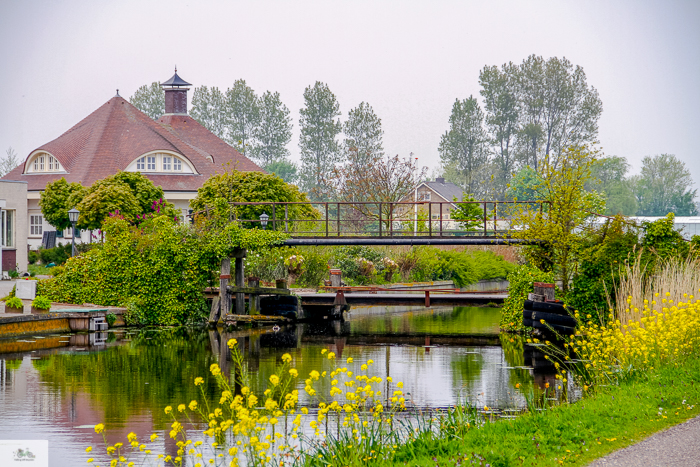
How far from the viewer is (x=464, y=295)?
26516 mm

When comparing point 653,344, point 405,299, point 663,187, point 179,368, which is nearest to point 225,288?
point 405,299

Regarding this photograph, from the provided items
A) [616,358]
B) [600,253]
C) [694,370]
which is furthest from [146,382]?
[600,253]

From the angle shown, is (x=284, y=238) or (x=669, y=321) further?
(x=284, y=238)

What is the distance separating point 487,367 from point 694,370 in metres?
6.08

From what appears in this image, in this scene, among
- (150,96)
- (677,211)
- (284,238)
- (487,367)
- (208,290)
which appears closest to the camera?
(487,367)

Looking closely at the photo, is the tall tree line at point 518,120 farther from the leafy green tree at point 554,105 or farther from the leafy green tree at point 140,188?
the leafy green tree at point 140,188

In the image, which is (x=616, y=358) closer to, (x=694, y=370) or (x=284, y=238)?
(x=694, y=370)

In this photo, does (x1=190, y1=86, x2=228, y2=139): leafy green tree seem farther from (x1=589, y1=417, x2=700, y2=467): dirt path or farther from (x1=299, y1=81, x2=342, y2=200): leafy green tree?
(x1=589, y1=417, x2=700, y2=467): dirt path

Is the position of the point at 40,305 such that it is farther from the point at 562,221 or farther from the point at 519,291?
the point at 562,221

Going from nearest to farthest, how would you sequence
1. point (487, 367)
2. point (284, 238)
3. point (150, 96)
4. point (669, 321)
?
1. point (669, 321)
2. point (487, 367)
3. point (284, 238)
4. point (150, 96)

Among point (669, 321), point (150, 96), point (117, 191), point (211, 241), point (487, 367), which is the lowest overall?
point (487, 367)

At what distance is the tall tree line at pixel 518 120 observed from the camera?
70.3m

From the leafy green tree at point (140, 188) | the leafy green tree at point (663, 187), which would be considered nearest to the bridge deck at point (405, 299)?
the leafy green tree at point (140, 188)

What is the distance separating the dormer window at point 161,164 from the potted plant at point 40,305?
25.3 m
